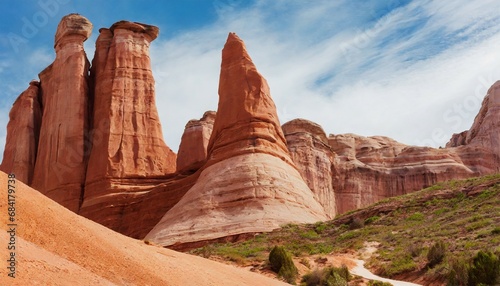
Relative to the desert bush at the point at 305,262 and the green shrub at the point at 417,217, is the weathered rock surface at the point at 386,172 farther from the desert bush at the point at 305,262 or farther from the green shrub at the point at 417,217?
the desert bush at the point at 305,262

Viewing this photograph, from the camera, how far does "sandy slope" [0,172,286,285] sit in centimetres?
1044

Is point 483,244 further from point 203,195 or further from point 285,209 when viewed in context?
point 203,195

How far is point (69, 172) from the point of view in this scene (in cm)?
5081

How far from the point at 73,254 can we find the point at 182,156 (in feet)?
164

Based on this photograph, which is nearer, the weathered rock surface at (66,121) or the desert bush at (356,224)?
the desert bush at (356,224)

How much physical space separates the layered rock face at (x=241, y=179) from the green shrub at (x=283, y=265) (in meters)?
9.89

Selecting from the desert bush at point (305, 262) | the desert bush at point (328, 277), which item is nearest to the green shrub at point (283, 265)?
the desert bush at point (328, 277)

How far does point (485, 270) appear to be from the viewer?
19531mm

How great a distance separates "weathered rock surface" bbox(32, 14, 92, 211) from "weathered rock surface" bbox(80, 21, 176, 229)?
1041 millimetres

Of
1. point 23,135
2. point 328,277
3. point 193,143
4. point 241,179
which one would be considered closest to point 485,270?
point 328,277

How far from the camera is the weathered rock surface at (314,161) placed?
6177cm

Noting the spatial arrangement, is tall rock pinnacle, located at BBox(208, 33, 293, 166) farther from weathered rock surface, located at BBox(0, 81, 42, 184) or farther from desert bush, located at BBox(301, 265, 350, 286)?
weathered rock surface, located at BBox(0, 81, 42, 184)

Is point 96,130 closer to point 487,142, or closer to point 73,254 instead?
point 73,254

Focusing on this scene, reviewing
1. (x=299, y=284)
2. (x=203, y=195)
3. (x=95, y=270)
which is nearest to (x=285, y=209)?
(x=203, y=195)
